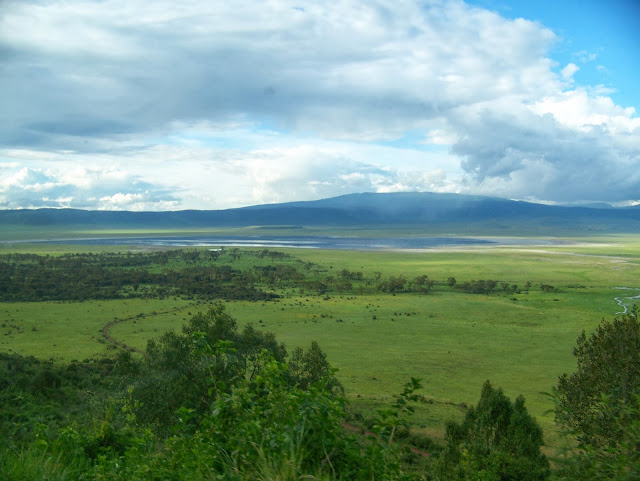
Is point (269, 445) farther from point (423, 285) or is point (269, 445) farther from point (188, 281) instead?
point (188, 281)

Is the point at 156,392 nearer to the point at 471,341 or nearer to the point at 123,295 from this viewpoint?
the point at 471,341

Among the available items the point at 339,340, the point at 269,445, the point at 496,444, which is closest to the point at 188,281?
the point at 339,340

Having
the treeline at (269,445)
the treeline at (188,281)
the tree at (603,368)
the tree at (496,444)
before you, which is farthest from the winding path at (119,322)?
the treeline at (269,445)

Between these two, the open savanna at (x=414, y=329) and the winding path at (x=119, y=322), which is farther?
the winding path at (x=119, y=322)

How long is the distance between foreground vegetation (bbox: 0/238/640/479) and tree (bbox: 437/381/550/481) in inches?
3.6

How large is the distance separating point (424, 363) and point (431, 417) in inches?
595

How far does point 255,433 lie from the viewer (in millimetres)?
4922

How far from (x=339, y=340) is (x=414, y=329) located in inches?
417

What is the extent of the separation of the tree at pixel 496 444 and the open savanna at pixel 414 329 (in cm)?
675

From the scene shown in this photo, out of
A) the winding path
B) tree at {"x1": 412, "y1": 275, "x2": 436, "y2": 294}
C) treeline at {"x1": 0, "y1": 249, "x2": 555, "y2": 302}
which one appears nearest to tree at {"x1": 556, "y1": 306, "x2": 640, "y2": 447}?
the winding path

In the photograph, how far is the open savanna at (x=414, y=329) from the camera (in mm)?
37312

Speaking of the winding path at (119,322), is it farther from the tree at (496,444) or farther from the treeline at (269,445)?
the treeline at (269,445)

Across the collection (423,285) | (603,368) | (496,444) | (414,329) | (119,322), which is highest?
(603,368)

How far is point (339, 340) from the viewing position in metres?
52.4
